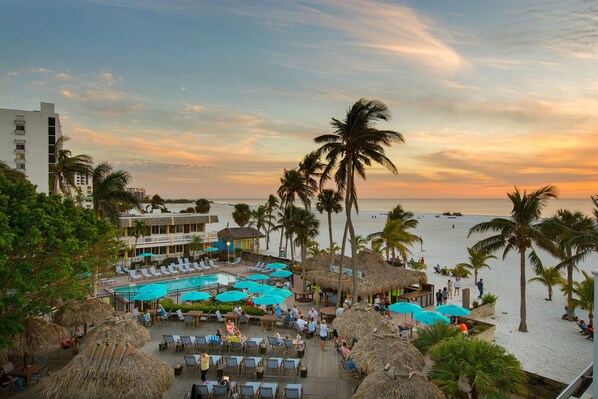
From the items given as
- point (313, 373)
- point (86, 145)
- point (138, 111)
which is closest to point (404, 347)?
point (313, 373)

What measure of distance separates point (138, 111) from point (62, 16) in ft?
31.9

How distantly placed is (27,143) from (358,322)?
6169 cm

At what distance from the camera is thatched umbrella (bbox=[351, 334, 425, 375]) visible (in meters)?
10.1

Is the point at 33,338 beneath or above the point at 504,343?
above

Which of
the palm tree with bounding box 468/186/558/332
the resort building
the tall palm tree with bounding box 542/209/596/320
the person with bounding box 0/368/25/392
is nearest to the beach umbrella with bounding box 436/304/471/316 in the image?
the palm tree with bounding box 468/186/558/332

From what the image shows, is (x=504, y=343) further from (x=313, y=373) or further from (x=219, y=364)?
(x=219, y=364)

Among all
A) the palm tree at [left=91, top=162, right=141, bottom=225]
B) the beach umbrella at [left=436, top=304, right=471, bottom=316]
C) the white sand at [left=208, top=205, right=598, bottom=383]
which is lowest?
the white sand at [left=208, top=205, right=598, bottom=383]

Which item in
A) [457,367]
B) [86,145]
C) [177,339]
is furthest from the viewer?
[86,145]

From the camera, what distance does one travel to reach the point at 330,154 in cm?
1969

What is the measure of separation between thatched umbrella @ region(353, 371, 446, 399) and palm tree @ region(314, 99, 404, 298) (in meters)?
10.1

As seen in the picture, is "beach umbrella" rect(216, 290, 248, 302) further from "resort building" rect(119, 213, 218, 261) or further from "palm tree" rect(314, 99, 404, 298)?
"resort building" rect(119, 213, 218, 261)

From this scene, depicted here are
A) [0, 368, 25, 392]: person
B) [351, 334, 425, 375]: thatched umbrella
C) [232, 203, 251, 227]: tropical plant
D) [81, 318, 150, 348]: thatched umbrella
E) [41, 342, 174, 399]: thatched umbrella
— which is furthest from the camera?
[232, 203, 251, 227]: tropical plant

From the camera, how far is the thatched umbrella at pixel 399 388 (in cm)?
807

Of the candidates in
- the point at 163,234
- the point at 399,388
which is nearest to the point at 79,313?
the point at 399,388
